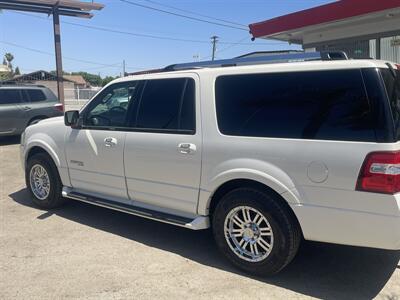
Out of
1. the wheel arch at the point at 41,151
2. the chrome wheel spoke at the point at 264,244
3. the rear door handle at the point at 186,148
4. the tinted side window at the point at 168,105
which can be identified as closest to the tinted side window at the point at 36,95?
the wheel arch at the point at 41,151

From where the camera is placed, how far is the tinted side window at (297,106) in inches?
136

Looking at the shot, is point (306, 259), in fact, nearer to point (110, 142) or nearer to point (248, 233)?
point (248, 233)

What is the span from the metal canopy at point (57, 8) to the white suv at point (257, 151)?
17.7 metres

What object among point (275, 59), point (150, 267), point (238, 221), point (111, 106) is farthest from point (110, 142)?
point (275, 59)

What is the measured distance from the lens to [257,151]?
390 cm

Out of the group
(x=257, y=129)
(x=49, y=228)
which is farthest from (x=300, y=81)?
(x=49, y=228)

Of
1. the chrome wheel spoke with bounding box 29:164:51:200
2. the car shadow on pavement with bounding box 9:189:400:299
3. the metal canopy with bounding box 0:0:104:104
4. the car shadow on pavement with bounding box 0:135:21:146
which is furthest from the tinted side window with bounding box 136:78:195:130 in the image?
the metal canopy with bounding box 0:0:104:104

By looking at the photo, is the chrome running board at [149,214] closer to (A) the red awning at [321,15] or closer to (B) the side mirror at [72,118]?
(B) the side mirror at [72,118]

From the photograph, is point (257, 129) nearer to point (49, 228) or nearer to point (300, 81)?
point (300, 81)

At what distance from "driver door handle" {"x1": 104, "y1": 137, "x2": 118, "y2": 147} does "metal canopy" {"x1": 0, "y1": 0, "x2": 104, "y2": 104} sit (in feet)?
59.1

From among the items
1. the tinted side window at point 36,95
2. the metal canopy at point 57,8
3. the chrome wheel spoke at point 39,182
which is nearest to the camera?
the chrome wheel spoke at point 39,182

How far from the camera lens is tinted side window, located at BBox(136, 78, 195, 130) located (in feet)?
14.7

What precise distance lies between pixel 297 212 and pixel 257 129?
80 centimetres

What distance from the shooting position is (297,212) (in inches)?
147
